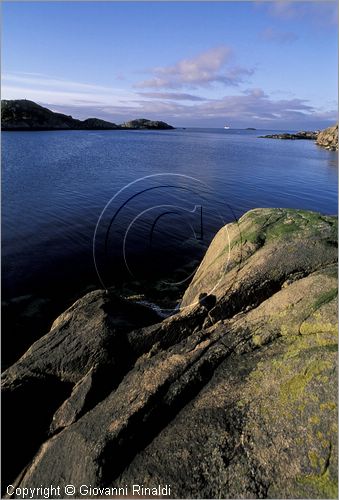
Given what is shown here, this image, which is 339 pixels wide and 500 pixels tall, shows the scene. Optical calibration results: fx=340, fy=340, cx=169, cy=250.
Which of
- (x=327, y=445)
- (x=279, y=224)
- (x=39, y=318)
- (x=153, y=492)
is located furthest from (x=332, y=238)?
(x=39, y=318)

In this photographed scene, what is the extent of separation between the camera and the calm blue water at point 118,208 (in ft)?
114

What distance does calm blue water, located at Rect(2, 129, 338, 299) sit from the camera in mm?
34656

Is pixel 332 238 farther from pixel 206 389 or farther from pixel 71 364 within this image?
pixel 71 364

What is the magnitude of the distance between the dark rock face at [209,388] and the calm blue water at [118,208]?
17.9 meters

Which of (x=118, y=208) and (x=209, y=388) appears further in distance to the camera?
(x=118, y=208)

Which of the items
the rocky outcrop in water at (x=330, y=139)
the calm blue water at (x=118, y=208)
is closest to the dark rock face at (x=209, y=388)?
the calm blue water at (x=118, y=208)

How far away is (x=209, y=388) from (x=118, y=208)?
150 ft

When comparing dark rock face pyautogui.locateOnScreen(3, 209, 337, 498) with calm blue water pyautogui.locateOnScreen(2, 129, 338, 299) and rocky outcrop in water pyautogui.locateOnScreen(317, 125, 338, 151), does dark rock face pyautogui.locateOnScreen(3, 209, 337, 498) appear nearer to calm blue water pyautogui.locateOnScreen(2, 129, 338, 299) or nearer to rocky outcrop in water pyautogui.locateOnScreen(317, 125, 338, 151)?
calm blue water pyautogui.locateOnScreen(2, 129, 338, 299)

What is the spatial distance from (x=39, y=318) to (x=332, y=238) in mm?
21780

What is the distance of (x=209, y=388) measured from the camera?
11.1m

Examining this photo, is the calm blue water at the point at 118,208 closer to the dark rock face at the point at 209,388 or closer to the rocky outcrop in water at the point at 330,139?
the dark rock face at the point at 209,388

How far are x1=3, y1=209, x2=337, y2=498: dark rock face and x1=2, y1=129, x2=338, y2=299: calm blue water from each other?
17929 millimetres

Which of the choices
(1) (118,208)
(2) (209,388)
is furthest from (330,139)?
(2) (209,388)

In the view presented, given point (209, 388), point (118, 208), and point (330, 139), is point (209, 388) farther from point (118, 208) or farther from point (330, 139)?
point (330, 139)
